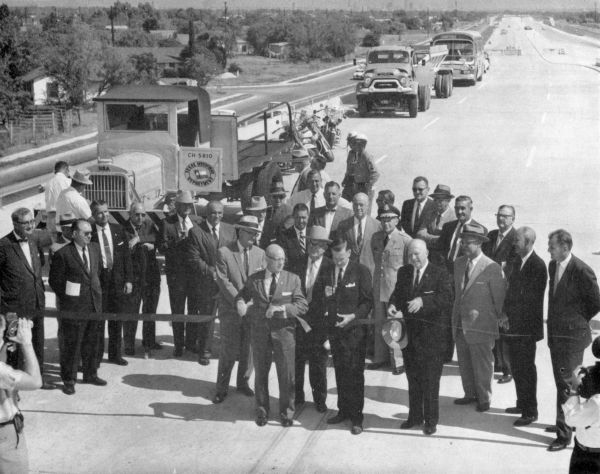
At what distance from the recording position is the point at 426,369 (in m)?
7.87

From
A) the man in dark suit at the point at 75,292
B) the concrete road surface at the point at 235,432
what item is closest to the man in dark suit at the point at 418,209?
the concrete road surface at the point at 235,432

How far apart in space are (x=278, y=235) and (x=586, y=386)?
4564mm

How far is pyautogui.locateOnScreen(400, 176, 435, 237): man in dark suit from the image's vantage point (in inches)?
405

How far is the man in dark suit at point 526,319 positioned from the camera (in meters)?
8.02

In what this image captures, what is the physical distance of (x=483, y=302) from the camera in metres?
8.28

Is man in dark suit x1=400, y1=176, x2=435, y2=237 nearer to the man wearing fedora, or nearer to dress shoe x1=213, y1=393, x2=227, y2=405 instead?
the man wearing fedora

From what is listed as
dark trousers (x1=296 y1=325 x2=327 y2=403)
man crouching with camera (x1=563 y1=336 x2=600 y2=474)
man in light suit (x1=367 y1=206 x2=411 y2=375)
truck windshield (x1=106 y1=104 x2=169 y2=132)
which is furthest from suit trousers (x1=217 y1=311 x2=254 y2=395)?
truck windshield (x1=106 y1=104 x2=169 y2=132)

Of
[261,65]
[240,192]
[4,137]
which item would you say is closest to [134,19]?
[261,65]

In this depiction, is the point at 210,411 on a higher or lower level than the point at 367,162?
lower

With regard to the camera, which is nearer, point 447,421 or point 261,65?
point 447,421

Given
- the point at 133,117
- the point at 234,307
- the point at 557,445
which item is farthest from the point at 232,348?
the point at 133,117

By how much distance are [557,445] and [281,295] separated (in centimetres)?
257

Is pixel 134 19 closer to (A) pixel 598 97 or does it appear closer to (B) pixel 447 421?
(A) pixel 598 97

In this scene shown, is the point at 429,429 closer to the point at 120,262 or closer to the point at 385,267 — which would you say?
the point at 385,267
